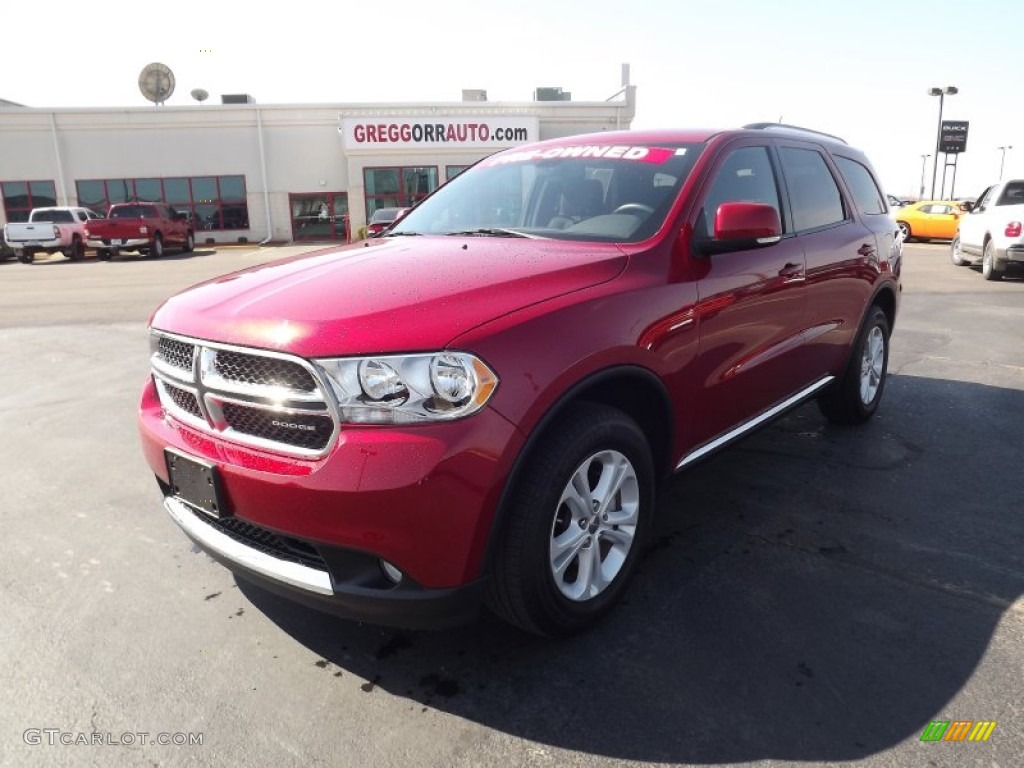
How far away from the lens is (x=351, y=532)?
2.14 m

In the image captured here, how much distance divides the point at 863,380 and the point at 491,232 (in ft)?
10.0

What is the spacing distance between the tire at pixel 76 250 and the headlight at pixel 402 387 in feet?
89.0

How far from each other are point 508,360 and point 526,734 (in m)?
1.14

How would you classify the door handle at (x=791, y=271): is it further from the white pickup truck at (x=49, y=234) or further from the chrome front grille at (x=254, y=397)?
the white pickup truck at (x=49, y=234)

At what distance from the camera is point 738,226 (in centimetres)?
303

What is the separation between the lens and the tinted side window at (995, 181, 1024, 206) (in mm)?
14117

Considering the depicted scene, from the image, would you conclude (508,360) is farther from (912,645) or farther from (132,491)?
(132,491)

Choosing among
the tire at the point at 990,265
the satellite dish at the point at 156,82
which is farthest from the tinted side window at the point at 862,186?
the satellite dish at the point at 156,82

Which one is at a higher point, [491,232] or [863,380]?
[491,232]

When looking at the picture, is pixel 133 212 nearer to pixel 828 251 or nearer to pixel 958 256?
pixel 958 256

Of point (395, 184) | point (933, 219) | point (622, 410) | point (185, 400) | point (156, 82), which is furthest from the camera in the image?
point (156, 82)

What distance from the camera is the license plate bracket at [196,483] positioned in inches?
94.4

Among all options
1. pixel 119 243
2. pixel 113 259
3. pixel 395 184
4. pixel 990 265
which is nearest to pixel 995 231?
pixel 990 265

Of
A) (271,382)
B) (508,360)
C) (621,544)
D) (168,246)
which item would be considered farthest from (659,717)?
(168,246)
